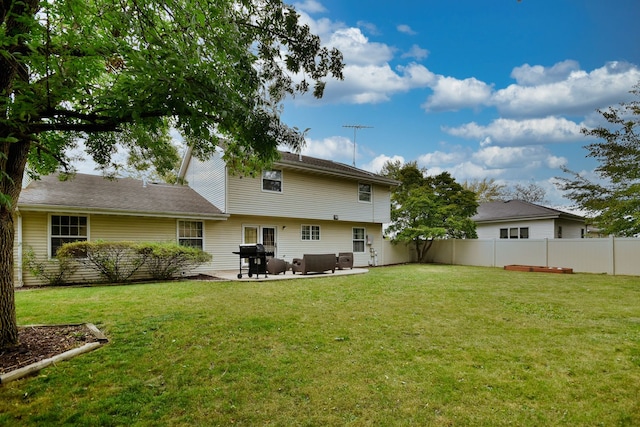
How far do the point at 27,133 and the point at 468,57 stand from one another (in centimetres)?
1338

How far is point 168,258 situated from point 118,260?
4.81ft

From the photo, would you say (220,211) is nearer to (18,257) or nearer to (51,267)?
(51,267)

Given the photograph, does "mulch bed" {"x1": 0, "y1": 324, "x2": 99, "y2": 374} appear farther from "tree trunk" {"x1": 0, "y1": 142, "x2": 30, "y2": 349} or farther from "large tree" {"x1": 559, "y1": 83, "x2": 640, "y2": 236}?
"large tree" {"x1": 559, "y1": 83, "x2": 640, "y2": 236}

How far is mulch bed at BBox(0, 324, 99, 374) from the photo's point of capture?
3612 millimetres

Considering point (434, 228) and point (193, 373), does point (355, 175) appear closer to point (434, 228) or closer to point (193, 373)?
point (434, 228)

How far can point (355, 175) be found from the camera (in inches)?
663

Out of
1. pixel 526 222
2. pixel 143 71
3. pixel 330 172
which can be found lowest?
pixel 526 222

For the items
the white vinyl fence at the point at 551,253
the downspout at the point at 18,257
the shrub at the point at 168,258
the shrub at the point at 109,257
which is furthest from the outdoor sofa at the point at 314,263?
the white vinyl fence at the point at 551,253

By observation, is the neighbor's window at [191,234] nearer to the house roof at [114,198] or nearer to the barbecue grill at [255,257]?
the house roof at [114,198]

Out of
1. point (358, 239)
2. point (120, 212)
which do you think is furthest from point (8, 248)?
point (358, 239)

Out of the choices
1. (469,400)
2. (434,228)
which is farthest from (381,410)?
(434,228)

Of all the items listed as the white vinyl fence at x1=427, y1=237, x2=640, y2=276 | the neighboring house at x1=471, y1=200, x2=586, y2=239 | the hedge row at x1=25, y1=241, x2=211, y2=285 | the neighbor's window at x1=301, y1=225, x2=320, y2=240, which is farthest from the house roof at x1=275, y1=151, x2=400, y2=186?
the neighboring house at x1=471, y1=200, x2=586, y2=239

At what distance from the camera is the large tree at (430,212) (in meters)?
18.8

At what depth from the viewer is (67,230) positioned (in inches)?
412
